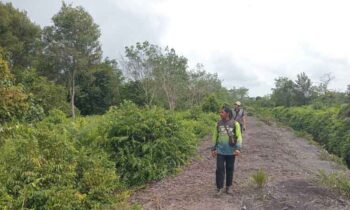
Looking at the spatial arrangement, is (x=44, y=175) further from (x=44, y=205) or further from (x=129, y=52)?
(x=129, y=52)

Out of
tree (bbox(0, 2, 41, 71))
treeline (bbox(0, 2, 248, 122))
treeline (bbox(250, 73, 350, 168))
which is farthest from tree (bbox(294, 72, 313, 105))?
tree (bbox(0, 2, 41, 71))

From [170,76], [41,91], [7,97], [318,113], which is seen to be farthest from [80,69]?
[7,97]

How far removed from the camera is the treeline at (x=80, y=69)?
119ft

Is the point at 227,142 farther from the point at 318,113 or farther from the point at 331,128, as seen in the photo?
the point at 318,113

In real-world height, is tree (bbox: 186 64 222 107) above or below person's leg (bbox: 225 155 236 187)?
above

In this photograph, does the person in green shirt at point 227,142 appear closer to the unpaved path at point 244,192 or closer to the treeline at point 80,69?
the unpaved path at point 244,192

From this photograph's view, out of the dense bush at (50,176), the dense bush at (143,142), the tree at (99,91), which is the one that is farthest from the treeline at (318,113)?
the tree at (99,91)

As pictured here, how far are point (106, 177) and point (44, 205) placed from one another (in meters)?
1.75

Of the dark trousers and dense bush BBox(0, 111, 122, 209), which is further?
the dark trousers

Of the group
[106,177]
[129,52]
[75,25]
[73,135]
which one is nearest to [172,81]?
[129,52]

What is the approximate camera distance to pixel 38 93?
86.5 feet

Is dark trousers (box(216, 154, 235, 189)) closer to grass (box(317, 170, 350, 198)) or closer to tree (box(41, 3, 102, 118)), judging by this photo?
grass (box(317, 170, 350, 198))

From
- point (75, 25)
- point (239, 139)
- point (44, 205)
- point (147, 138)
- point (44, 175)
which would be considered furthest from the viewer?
point (75, 25)

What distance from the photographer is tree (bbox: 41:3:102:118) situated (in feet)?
136
